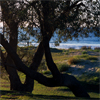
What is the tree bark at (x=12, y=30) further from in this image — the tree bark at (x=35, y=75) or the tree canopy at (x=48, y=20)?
the tree bark at (x=35, y=75)

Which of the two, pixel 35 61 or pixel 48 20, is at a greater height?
pixel 48 20

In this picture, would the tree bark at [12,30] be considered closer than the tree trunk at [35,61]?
Yes

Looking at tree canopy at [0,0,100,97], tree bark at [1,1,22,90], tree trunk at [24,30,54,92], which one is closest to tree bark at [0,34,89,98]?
tree canopy at [0,0,100,97]

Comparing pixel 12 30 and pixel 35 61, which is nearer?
pixel 12 30

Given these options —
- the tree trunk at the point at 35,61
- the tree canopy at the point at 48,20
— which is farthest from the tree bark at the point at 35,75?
the tree trunk at the point at 35,61

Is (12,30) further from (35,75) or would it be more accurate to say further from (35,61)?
(35,75)

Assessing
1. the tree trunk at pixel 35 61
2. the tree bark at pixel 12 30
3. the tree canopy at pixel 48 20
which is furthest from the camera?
the tree trunk at pixel 35 61

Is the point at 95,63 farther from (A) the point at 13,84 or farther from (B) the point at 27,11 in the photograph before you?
(B) the point at 27,11

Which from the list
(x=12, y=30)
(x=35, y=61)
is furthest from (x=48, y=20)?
(x=35, y=61)

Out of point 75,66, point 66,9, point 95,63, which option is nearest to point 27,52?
point 66,9

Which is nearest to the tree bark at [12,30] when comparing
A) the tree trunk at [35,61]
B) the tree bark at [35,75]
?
the tree trunk at [35,61]

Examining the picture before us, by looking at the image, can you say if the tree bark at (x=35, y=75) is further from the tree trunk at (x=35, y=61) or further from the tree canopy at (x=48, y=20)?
the tree trunk at (x=35, y=61)

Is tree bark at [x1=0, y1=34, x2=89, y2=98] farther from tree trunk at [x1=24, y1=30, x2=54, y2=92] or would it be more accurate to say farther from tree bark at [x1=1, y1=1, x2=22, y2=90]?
tree trunk at [x1=24, y1=30, x2=54, y2=92]

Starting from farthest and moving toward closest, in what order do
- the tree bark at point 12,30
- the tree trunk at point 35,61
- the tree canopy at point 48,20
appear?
the tree trunk at point 35,61, the tree bark at point 12,30, the tree canopy at point 48,20
